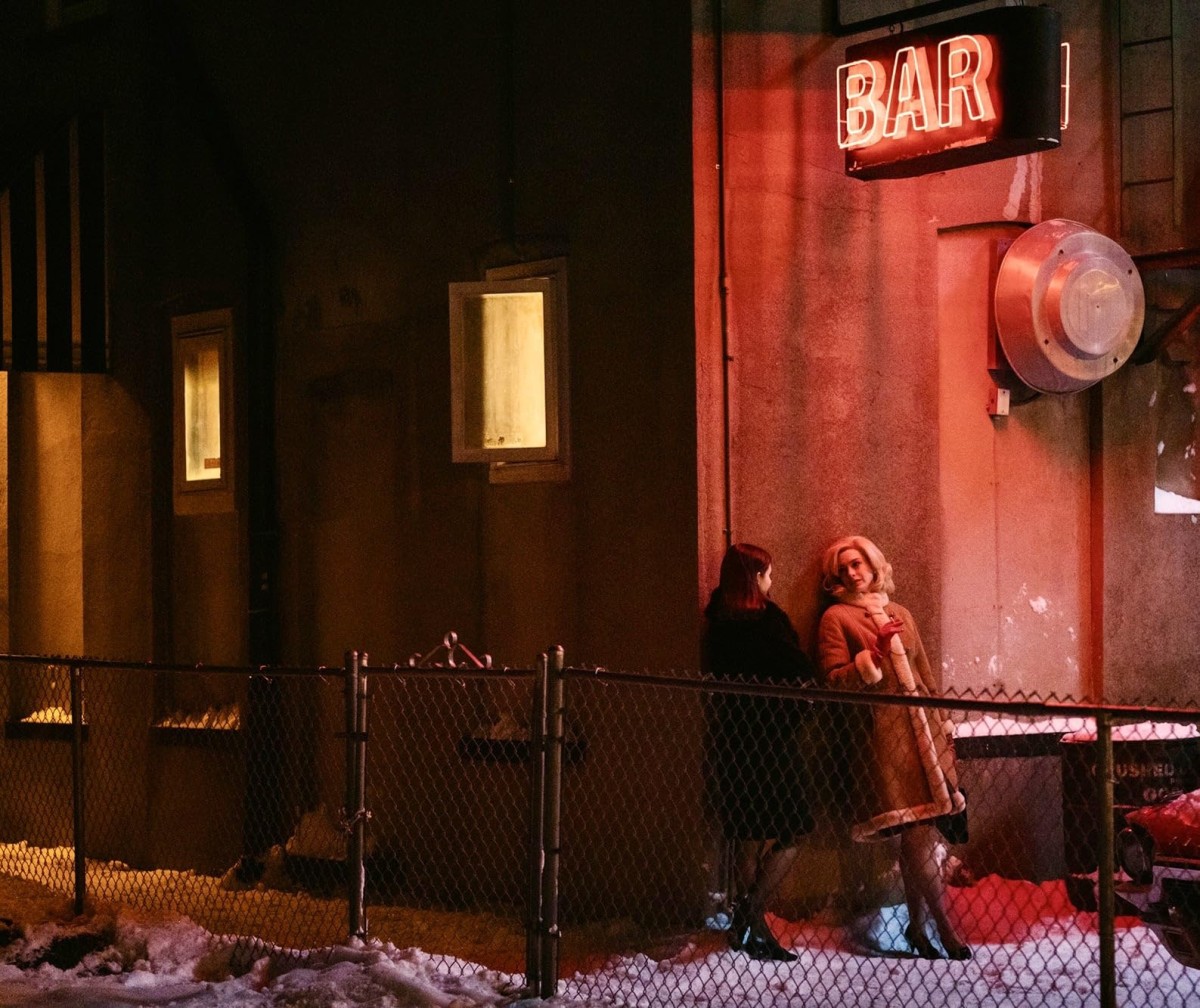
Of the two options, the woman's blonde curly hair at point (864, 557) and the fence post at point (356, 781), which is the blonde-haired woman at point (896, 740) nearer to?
the woman's blonde curly hair at point (864, 557)

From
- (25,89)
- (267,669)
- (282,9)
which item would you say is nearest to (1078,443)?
(267,669)

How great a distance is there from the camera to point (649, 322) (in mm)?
8320

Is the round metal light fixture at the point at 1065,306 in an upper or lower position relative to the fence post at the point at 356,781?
upper

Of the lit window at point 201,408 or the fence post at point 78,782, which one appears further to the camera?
the lit window at point 201,408

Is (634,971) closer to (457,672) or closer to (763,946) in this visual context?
(763,946)

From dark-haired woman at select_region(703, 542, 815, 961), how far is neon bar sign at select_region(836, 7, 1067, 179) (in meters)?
1.99

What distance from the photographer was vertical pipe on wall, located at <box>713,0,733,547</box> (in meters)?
8.18

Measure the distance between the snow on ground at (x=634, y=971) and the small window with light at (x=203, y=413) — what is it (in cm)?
300

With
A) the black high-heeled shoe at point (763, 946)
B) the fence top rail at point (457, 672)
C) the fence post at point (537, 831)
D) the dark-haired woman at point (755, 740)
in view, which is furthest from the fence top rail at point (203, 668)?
the black high-heeled shoe at point (763, 946)

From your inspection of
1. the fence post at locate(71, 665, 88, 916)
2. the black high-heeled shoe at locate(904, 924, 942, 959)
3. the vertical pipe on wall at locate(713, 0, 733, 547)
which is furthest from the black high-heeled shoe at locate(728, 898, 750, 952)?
the fence post at locate(71, 665, 88, 916)

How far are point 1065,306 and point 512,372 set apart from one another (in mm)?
2814

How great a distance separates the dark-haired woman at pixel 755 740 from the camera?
7.55 m

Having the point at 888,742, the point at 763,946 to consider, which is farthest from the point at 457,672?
the point at 888,742

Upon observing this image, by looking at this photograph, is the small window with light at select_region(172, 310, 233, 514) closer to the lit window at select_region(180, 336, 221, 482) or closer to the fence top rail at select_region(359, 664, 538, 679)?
the lit window at select_region(180, 336, 221, 482)
